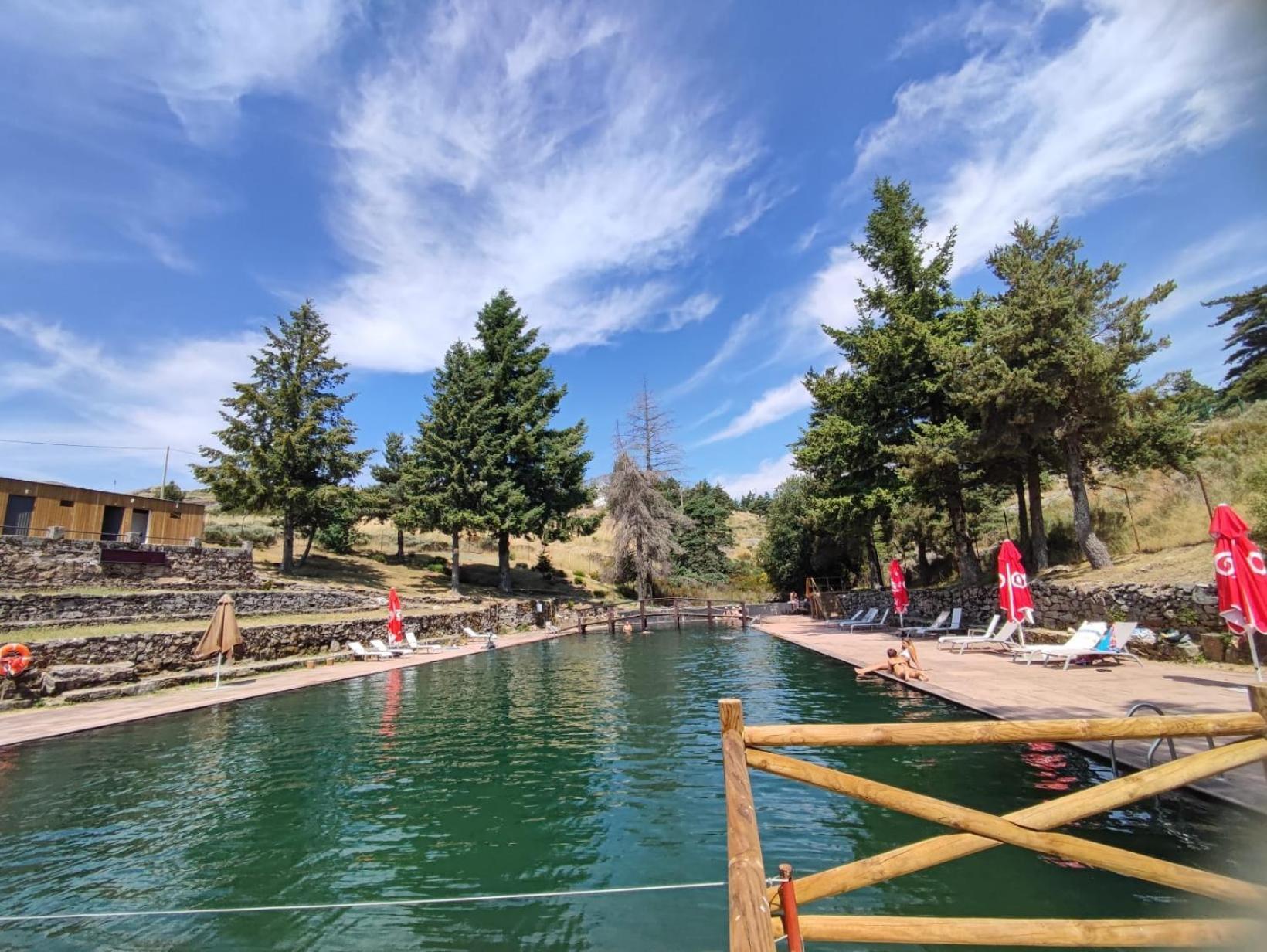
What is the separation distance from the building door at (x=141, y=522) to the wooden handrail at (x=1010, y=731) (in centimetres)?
3463

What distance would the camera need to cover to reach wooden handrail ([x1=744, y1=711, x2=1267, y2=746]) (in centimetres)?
297

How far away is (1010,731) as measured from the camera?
3.01 meters

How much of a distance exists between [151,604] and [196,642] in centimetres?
584

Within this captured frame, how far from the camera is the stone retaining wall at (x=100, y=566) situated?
21312 mm

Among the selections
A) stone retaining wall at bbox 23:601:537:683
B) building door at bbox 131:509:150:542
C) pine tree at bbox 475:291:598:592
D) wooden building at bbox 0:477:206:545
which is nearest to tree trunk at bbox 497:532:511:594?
pine tree at bbox 475:291:598:592

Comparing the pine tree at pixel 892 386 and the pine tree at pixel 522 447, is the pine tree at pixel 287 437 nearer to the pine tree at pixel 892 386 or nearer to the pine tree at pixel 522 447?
the pine tree at pixel 522 447

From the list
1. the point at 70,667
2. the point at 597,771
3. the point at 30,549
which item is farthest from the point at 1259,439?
the point at 30,549

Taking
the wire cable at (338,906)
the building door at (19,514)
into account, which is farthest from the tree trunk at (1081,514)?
the building door at (19,514)

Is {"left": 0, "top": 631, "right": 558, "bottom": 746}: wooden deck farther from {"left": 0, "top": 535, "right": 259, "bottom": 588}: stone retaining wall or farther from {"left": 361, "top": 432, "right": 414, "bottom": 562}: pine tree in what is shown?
{"left": 361, "top": 432, "right": 414, "bottom": 562}: pine tree

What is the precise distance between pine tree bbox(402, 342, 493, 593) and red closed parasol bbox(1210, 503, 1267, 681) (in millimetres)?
30913

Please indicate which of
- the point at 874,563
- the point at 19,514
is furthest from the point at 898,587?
the point at 19,514

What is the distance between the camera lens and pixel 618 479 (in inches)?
1550

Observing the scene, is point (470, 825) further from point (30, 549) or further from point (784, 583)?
point (784, 583)

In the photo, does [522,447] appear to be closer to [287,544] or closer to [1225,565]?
[287,544]
